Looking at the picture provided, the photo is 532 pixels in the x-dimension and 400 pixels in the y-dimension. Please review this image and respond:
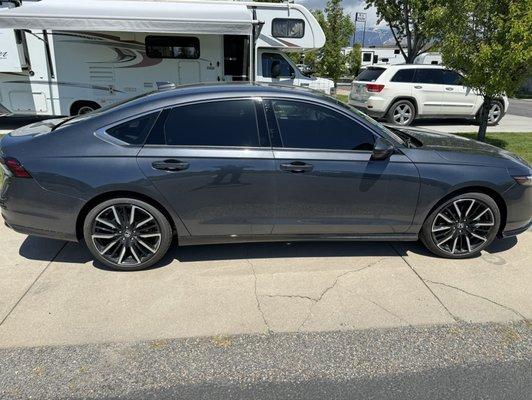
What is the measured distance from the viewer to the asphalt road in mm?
2285

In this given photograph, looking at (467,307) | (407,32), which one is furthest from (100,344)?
(407,32)

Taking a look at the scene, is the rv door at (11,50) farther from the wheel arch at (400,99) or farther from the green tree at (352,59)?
the green tree at (352,59)

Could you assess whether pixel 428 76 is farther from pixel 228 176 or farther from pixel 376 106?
pixel 228 176

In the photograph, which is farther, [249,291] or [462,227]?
[462,227]

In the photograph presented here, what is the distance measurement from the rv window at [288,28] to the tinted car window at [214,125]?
6.97 meters

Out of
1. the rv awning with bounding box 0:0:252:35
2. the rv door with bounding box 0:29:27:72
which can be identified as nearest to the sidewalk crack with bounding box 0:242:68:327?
the rv awning with bounding box 0:0:252:35

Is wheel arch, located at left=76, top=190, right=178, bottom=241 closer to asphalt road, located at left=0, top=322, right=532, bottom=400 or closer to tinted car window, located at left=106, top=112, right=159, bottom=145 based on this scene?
tinted car window, located at left=106, top=112, right=159, bottom=145

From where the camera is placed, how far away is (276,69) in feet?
32.3

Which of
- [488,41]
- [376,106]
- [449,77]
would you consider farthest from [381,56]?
[488,41]

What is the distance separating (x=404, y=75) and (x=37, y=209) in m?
9.80

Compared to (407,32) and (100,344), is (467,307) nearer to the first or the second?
(100,344)

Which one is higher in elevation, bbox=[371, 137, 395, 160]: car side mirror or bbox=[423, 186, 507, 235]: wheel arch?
bbox=[371, 137, 395, 160]: car side mirror

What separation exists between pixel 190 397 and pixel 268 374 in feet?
1.58

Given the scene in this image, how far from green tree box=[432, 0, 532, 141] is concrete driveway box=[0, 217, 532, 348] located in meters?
4.38
